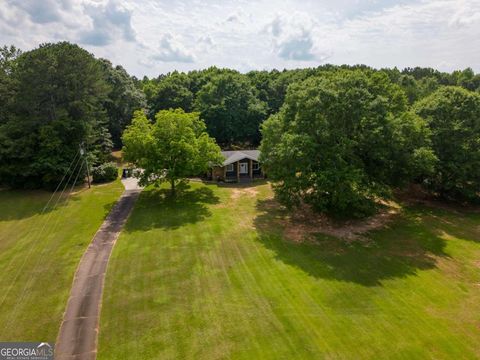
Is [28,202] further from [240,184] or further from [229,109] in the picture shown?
[229,109]

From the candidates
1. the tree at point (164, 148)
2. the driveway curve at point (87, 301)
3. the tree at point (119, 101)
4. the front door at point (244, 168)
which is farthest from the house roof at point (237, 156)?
the tree at point (119, 101)

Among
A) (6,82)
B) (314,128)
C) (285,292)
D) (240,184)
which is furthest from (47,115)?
(285,292)

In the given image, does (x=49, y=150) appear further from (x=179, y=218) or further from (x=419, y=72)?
(x=419, y=72)

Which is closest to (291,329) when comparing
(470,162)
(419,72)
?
(470,162)

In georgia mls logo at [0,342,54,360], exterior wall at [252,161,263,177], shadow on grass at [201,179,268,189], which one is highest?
exterior wall at [252,161,263,177]

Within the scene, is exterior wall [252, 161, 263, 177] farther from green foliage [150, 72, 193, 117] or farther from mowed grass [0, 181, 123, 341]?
green foliage [150, 72, 193, 117]

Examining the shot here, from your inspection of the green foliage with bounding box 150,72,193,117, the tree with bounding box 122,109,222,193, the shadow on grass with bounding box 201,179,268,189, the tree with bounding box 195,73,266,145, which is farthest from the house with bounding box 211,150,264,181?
the green foliage with bounding box 150,72,193,117
